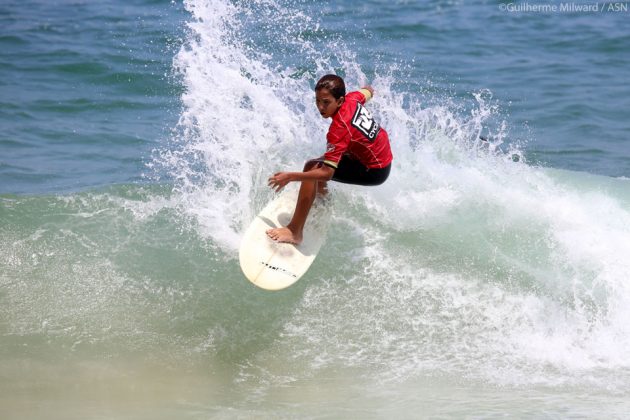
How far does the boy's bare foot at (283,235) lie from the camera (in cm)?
606

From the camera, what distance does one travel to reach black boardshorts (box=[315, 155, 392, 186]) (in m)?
5.92

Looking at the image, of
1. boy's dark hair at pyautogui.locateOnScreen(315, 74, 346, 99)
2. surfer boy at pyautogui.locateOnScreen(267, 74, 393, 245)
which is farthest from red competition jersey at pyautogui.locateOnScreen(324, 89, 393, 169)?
boy's dark hair at pyautogui.locateOnScreen(315, 74, 346, 99)

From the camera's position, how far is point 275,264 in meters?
5.98

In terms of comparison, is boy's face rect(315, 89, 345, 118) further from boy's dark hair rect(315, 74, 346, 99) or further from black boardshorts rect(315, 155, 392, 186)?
black boardshorts rect(315, 155, 392, 186)

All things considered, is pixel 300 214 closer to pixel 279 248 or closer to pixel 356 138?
pixel 279 248

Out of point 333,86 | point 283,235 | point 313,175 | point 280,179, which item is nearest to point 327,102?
point 333,86

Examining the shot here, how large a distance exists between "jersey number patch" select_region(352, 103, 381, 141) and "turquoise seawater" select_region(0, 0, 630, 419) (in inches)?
46.5

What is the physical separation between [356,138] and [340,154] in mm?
215

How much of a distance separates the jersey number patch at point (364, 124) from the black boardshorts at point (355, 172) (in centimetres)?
26

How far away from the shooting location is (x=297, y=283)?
255 inches

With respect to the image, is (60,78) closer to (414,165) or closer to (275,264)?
(414,165)

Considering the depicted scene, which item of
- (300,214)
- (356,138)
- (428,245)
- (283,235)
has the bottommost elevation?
(428,245)

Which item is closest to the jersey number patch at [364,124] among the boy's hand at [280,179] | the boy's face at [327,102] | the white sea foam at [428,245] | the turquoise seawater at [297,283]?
the boy's face at [327,102]

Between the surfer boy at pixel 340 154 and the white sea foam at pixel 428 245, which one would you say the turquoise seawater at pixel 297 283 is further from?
the surfer boy at pixel 340 154
